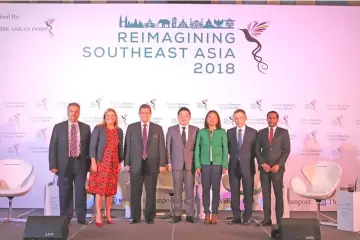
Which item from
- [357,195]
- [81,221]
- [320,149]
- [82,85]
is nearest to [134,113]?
[82,85]

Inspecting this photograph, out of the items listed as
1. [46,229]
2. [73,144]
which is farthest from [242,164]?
[46,229]

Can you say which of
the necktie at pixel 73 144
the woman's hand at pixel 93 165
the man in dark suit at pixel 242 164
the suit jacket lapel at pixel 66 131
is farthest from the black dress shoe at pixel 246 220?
the suit jacket lapel at pixel 66 131

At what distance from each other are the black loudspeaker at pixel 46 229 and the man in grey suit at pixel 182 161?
185cm

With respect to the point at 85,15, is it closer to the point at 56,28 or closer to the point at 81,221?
the point at 56,28

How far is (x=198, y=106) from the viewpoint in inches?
309

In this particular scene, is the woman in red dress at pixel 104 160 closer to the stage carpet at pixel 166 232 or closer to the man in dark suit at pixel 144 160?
the man in dark suit at pixel 144 160

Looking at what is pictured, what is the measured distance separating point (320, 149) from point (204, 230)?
2991 millimetres

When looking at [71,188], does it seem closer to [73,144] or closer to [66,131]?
[73,144]

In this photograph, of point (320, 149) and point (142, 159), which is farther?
point (320, 149)

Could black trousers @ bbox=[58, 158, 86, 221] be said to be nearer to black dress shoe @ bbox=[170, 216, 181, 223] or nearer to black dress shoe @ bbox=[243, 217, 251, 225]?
black dress shoe @ bbox=[170, 216, 181, 223]

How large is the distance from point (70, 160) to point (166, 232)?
164cm

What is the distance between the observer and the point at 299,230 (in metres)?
4.93

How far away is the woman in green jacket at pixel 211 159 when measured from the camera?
6258mm

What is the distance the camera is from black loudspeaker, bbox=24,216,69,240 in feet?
16.1
